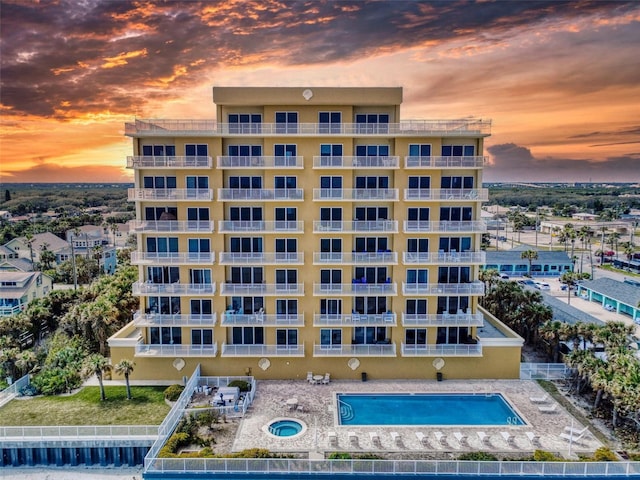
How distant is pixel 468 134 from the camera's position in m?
30.8

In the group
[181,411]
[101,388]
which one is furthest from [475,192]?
[101,388]

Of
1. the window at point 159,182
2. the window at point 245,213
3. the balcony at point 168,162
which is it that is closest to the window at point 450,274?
the window at point 245,213

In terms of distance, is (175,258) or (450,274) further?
(450,274)

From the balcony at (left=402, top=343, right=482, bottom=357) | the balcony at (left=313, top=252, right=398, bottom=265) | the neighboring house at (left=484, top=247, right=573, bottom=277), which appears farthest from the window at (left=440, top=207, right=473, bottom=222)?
the neighboring house at (left=484, top=247, right=573, bottom=277)

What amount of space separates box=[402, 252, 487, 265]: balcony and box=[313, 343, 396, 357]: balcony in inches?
253

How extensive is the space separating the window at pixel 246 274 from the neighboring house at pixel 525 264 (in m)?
55.0

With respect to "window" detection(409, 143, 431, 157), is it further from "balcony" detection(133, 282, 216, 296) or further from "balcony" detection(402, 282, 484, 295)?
"balcony" detection(133, 282, 216, 296)

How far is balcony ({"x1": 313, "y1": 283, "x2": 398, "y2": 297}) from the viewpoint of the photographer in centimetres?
3139

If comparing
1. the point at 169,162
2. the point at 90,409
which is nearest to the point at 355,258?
the point at 169,162

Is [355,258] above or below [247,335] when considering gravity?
above

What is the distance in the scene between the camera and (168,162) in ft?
101

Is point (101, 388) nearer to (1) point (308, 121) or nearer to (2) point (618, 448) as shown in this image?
(1) point (308, 121)

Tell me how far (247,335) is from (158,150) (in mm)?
15095

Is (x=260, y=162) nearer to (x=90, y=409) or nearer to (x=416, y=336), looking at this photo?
(x=416, y=336)
